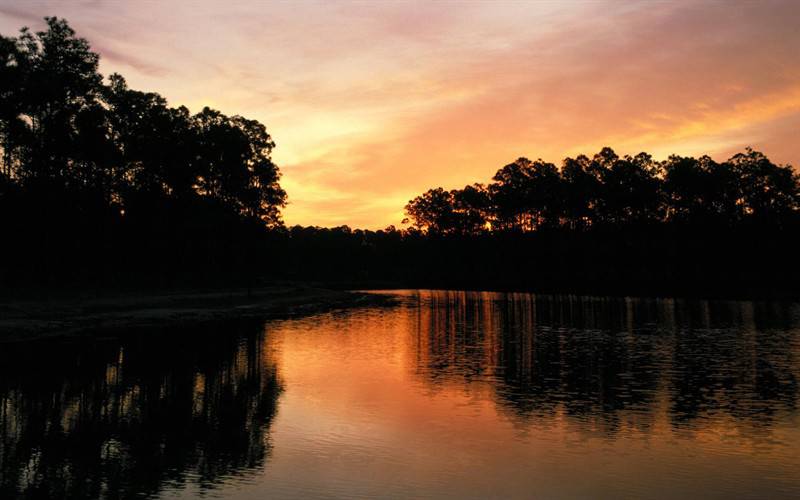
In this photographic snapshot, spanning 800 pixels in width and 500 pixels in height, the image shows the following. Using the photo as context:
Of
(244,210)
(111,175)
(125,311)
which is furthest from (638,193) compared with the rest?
(125,311)

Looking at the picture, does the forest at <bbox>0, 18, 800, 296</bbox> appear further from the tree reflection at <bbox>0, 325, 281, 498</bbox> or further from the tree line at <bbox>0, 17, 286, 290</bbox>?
the tree reflection at <bbox>0, 325, 281, 498</bbox>

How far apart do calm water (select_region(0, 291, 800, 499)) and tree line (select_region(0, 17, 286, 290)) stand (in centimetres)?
3871

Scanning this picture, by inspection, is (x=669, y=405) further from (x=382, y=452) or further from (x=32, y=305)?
(x=32, y=305)

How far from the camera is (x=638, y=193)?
14338 centimetres

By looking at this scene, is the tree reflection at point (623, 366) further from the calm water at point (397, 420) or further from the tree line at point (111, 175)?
the tree line at point (111, 175)

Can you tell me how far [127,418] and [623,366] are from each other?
2184cm

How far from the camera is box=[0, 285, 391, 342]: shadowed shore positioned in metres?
39.5

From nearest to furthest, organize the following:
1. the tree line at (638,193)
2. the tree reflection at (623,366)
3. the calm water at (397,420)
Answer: the calm water at (397,420) → the tree reflection at (623,366) → the tree line at (638,193)

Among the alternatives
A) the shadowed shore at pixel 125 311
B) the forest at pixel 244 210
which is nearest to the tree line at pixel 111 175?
the forest at pixel 244 210

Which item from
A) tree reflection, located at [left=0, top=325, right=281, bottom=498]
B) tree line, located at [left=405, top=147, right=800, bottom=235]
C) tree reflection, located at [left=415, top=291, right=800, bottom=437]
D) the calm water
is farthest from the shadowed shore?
tree line, located at [left=405, top=147, right=800, bottom=235]

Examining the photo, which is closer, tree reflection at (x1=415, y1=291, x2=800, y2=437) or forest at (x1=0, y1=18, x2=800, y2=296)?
tree reflection at (x1=415, y1=291, x2=800, y2=437)

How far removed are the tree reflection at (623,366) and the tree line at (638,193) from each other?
280ft

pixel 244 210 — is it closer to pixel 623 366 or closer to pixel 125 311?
pixel 125 311

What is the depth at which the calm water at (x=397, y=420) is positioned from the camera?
13.0m
